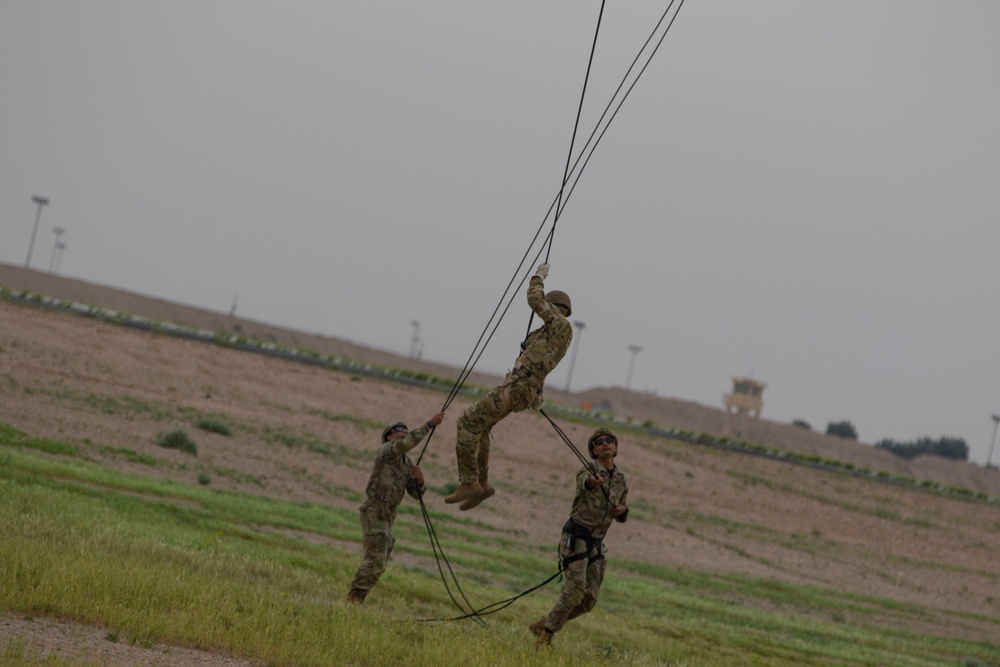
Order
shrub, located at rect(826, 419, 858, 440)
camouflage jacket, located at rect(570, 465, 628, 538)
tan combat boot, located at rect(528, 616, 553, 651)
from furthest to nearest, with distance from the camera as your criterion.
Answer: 1. shrub, located at rect(826, 419, 858, 440)
2. tan combat boot, located at rect(528, 616, 553, 651)
3. camouflage jacket, located at rect(570, 465, 628, 538)

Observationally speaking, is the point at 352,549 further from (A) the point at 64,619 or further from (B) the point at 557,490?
(B) the point at 557,490

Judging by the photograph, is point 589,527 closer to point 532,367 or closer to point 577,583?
point 577,583

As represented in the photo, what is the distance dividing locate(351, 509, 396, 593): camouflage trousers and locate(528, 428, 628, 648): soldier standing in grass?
2768 mm

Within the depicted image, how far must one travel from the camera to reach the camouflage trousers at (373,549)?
18.1 m

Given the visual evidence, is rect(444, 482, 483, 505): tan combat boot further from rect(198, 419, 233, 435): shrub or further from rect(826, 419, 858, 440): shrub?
rect(826, 419, 858, 440): shrub

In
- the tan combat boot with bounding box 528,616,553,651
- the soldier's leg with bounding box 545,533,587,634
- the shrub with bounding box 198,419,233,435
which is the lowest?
the tan combat boot with bounding box 528,616,553,651

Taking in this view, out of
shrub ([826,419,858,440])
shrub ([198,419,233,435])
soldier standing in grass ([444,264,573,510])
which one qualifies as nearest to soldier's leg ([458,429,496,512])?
soldier standing in grass ([444,264,573,510])

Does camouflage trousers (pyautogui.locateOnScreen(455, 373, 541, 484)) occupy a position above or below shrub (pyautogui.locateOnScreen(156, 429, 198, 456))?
above

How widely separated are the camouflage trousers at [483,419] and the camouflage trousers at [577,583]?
4.79ft

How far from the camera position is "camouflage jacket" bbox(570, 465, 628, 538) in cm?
1653

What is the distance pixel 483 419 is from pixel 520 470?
45.0m

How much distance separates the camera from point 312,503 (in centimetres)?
3875

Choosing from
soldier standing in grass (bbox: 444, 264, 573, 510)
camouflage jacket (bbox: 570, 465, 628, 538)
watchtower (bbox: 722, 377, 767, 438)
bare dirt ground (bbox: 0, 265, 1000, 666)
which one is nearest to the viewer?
soldier standing in grass (bbox: 444, 264, 573, 510)

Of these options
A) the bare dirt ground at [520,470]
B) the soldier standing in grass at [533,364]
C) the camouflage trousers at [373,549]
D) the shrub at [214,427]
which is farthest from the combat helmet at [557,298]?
the shrub at [214,427]
